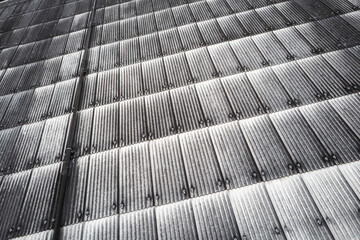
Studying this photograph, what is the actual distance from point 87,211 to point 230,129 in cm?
1055

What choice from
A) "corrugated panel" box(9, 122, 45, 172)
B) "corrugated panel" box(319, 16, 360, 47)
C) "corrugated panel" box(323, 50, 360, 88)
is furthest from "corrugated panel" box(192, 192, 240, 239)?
"corrugated panel" box(319, 16, 360, 47)

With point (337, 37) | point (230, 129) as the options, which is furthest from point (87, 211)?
point (337, 37)

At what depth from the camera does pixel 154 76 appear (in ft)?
63.3

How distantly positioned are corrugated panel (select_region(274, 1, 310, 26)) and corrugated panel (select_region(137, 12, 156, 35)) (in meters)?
12.9

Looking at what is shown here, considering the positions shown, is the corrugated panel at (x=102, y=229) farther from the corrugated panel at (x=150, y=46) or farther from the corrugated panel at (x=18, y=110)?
the corrugated panel at (x=150, y=46)

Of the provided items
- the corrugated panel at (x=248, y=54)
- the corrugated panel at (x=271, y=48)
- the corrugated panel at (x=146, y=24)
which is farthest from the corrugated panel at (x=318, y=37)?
the corrugated panel at (x=146, y=24)

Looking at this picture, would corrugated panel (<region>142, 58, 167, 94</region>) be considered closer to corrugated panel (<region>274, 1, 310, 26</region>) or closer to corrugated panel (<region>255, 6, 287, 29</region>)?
corrugated panel (<region>255, 6, 287, 29</region>)

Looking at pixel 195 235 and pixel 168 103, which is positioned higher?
pixel 168 103

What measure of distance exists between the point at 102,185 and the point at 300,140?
43.0 feet

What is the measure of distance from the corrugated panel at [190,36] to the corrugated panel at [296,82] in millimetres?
7536

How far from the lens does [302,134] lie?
14211 mm

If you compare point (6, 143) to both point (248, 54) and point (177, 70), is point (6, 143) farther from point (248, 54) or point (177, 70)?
point (248, 54)

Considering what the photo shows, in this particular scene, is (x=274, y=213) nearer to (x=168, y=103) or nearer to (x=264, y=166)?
(x=264, y=166)

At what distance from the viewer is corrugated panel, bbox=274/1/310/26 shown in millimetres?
20422
